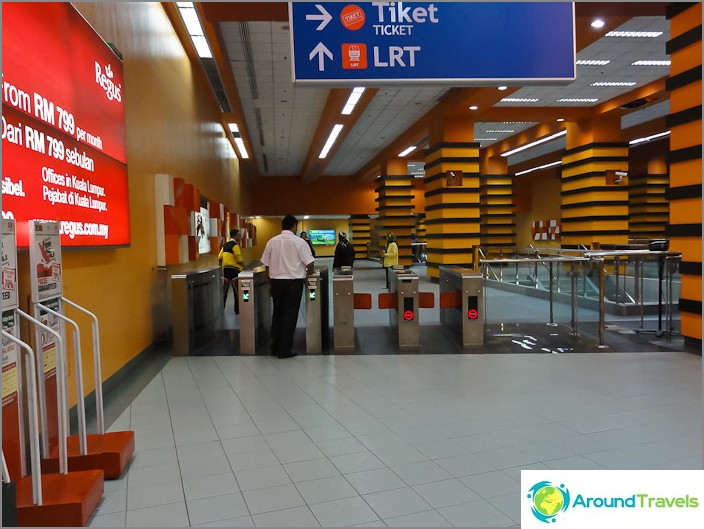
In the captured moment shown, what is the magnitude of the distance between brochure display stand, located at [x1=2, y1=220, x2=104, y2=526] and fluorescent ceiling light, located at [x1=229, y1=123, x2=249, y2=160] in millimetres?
11719

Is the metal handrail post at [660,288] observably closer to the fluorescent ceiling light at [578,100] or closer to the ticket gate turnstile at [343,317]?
the ticket gate turnstile at [343,317]

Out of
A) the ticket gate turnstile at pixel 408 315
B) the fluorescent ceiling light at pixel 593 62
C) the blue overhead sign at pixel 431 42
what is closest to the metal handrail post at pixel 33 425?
the blue overhead sign at pixel 431 42

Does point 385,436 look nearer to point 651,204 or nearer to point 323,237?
point 651,204

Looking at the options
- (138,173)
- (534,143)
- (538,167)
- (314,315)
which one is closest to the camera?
(138,173)

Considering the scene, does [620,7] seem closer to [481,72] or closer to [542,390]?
[481,72]

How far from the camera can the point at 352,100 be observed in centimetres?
1041

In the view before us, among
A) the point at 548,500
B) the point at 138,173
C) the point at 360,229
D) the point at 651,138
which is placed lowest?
the point at 548,500

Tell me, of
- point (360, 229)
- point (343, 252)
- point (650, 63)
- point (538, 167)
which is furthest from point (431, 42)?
point (360, 229)

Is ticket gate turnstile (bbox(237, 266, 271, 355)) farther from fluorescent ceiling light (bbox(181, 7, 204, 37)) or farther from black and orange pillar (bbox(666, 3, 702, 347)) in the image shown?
black and orange pillar (bbox(666, 3, 702, 347))

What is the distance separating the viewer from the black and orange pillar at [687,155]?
5219 mm

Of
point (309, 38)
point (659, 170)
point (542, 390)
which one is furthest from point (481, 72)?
point (659, 170)

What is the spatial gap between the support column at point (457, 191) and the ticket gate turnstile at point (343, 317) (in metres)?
6.68

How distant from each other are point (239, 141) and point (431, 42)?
12.4 m

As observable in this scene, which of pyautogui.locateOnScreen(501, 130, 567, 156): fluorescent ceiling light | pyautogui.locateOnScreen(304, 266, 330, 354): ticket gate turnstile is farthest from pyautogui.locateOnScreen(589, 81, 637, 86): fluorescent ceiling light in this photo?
pyautogui.locateOnScreen(304, 266, 330, 354): ticket gate turnstile
